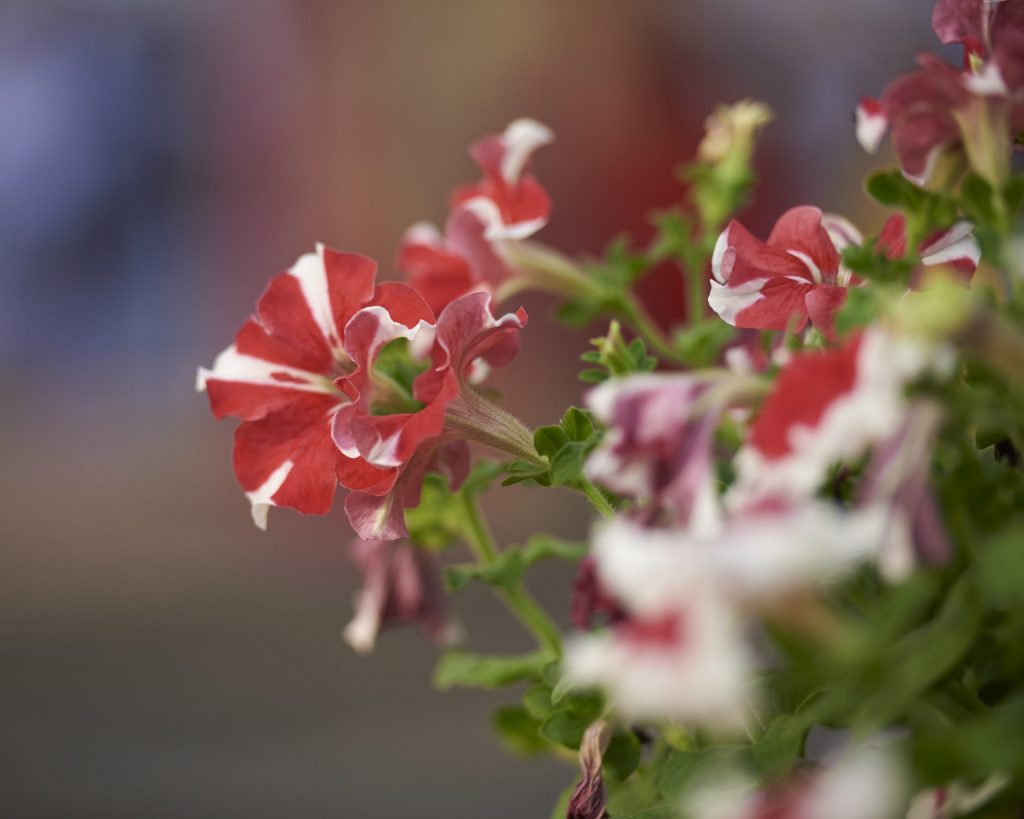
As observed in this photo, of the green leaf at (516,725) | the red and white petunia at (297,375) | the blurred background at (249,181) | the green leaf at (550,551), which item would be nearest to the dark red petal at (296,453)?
the red and white petunia at (297,375)

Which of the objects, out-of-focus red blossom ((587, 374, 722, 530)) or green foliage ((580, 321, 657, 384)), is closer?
out-of-focus red blossom ((587, 374, 722, 530))

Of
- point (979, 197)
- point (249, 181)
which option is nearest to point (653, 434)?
point (979, 197)

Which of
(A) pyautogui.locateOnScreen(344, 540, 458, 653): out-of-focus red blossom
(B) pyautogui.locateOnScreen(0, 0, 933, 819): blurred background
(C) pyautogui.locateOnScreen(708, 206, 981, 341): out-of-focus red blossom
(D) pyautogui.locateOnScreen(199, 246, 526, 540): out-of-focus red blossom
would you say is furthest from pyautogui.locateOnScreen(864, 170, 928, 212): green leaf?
(B) pyautogui.locateOnScreen(0, 0, 933, 819): blurred background

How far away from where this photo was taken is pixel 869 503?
198 millimetres

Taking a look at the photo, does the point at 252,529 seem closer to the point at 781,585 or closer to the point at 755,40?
the point at 755,40

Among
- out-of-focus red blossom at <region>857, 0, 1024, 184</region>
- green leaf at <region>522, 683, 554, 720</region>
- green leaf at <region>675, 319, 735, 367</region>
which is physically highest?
out-of-focus red blossom at <region>857, 0, 1024, 184</region>

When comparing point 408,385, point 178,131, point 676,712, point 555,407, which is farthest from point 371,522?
point 178,131

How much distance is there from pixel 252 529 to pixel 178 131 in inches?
35.9

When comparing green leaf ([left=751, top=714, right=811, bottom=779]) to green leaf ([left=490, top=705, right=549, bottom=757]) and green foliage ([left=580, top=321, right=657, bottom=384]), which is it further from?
green leaf ([left=490, top=705, right=549, bottom=757])

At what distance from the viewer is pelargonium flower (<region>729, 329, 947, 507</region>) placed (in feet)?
0.63

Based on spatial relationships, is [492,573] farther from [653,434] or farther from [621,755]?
[653,434]

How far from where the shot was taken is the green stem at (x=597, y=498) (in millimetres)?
312

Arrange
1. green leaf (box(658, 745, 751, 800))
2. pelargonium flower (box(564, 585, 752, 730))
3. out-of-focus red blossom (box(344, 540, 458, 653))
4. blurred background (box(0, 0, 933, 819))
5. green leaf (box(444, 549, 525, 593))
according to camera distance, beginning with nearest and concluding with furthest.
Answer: pelargonium flower (box(564, 585, 752, 730)) → green leaf (box(658, 745, 751, 800)) → green leaf (box(444, 549, 525, 593)) → out-of-focus red blossom (box(344, 540, 458, 653)) → blurred background (box(0, 0, 933, 819))

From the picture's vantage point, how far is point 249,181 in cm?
258
